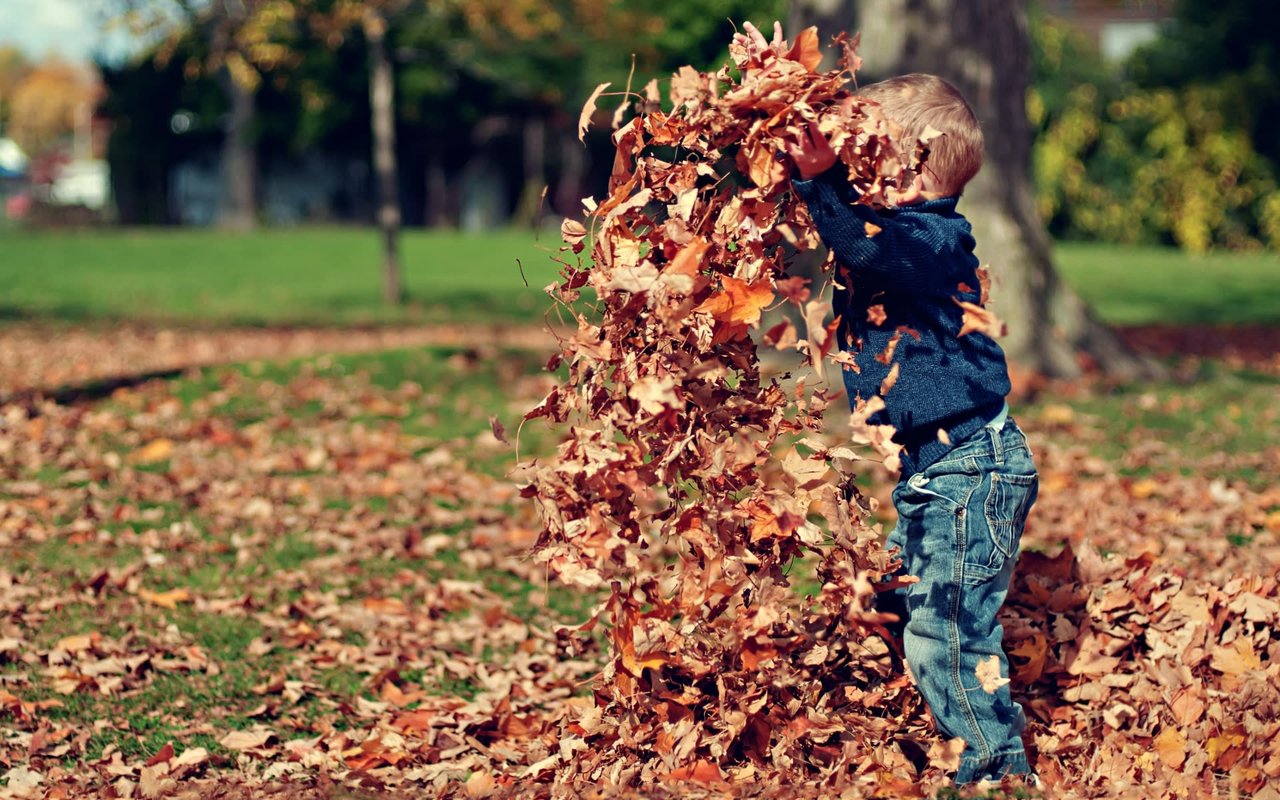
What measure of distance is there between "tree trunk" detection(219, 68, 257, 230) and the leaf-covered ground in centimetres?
3588

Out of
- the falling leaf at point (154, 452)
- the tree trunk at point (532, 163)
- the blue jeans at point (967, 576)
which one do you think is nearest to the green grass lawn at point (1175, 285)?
the falling leaf at point (154, 452)

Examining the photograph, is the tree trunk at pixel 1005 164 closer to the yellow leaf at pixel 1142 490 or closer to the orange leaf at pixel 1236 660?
the yellow leaf at pixel 1142 490

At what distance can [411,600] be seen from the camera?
542 cm

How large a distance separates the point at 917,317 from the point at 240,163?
43902 millimetres

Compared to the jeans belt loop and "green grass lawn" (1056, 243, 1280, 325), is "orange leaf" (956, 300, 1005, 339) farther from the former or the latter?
"green grass lawn" (1056, 243, 1280, 325)

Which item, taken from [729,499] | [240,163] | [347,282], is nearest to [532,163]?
[240,163]

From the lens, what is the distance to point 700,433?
10.5 feet

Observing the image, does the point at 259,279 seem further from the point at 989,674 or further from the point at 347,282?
the point at 989,674

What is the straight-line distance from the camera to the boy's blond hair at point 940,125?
3168 mm

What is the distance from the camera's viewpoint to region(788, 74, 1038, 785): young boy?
316 centimetres

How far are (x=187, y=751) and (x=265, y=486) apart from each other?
3.30 meters

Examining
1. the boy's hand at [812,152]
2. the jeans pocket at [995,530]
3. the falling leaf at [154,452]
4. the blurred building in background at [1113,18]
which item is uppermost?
the blurred building in background at [1113,18]

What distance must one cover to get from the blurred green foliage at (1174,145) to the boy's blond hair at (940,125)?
27543mm

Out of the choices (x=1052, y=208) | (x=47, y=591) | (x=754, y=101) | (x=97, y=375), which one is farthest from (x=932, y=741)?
(x=1052, y=208)
